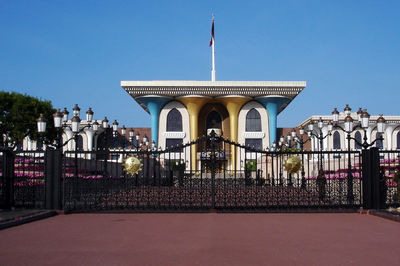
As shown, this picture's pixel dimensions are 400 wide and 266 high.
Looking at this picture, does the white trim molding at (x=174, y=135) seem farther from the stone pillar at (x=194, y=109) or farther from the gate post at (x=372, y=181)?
the gate post at (x=372, y=181)

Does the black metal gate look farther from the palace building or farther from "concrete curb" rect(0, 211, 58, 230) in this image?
the palace building

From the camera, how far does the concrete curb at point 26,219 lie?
9.12m

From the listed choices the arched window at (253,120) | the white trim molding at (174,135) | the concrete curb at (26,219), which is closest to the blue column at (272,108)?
the arched window at (253,120)

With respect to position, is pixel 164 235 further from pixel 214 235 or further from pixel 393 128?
pixel 393 128

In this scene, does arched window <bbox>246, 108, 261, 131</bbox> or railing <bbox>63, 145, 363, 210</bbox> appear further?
arched window <bbox>246, 108, 261, 131</bbox>

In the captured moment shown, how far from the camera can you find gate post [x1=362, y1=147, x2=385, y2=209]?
1166 cm

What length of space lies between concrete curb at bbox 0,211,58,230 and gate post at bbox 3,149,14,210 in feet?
5.79

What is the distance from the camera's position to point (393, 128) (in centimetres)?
4978

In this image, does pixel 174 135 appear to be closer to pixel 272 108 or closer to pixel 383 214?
pixel 272 108

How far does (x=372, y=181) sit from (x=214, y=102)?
109ft

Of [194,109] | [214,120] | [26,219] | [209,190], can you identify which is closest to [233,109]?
[214,120]

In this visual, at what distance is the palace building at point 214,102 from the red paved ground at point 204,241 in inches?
1198

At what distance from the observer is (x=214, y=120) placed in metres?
45.6

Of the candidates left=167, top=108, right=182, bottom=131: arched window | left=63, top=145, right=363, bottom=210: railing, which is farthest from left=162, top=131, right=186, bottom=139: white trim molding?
left=63, top=145, right=363, bottom=210: railing
